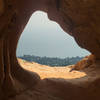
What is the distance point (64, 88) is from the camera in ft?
15.4

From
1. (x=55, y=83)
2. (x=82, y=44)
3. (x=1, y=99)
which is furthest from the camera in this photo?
(x=82, y=44)

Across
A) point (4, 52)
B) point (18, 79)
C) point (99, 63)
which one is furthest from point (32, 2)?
point (99, 63)

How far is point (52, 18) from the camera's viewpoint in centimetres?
689

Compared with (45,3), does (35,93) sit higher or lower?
lower

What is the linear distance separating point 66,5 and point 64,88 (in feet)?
10.9

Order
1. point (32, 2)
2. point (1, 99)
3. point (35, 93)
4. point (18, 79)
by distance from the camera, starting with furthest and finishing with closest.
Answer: point (32, 2), point (18, 79), point (35, 93), point (1, 99)

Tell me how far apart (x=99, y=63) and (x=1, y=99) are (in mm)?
6261

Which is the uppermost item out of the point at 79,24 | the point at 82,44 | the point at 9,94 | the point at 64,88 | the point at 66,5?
the point at 66,5

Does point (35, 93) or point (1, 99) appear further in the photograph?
point (35, 93)

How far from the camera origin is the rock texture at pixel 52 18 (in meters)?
3.55

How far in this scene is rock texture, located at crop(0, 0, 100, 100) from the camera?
3547 millimetres

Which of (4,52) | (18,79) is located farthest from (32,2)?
(18,79)

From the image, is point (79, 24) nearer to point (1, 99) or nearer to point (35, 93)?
point (35, 93)

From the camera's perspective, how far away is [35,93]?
422cm
